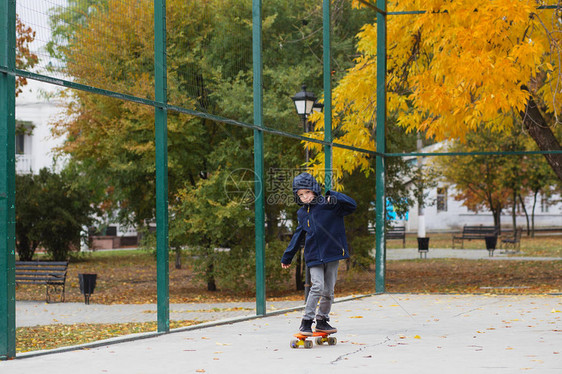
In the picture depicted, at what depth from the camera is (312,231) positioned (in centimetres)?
816

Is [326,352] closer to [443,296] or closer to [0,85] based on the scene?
[0,85]

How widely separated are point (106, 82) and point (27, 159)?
36.5 metres

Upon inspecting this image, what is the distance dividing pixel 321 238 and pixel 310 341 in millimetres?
1001

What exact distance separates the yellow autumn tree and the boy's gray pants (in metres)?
6.35

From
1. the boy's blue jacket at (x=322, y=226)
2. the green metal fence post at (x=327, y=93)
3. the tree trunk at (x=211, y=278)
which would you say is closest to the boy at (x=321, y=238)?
the boy's blue jacket at (x=322, y=226)

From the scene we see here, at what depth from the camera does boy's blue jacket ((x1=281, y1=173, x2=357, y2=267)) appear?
8086 millimetres

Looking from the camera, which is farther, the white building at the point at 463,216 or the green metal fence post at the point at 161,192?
the white building at the point at 463,216

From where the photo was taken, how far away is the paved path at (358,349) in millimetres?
6719

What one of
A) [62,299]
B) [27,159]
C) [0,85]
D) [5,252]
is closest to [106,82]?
[0,85]

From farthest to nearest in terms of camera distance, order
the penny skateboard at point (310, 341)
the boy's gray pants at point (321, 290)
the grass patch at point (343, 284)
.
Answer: the grass patch at point (343, 284) → the boy's gray pants at point (321, 290) → the penny skateboard at point (310, 341)

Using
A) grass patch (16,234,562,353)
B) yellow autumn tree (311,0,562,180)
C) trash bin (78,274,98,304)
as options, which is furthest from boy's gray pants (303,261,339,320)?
trash bin (78,274,98,304)

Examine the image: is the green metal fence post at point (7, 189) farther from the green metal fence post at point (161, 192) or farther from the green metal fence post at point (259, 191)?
the green metal fence post at point (259, 191)

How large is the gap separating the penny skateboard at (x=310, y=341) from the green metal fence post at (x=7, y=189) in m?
2.56

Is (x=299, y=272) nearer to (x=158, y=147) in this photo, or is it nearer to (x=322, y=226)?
(x=158, y=147)
